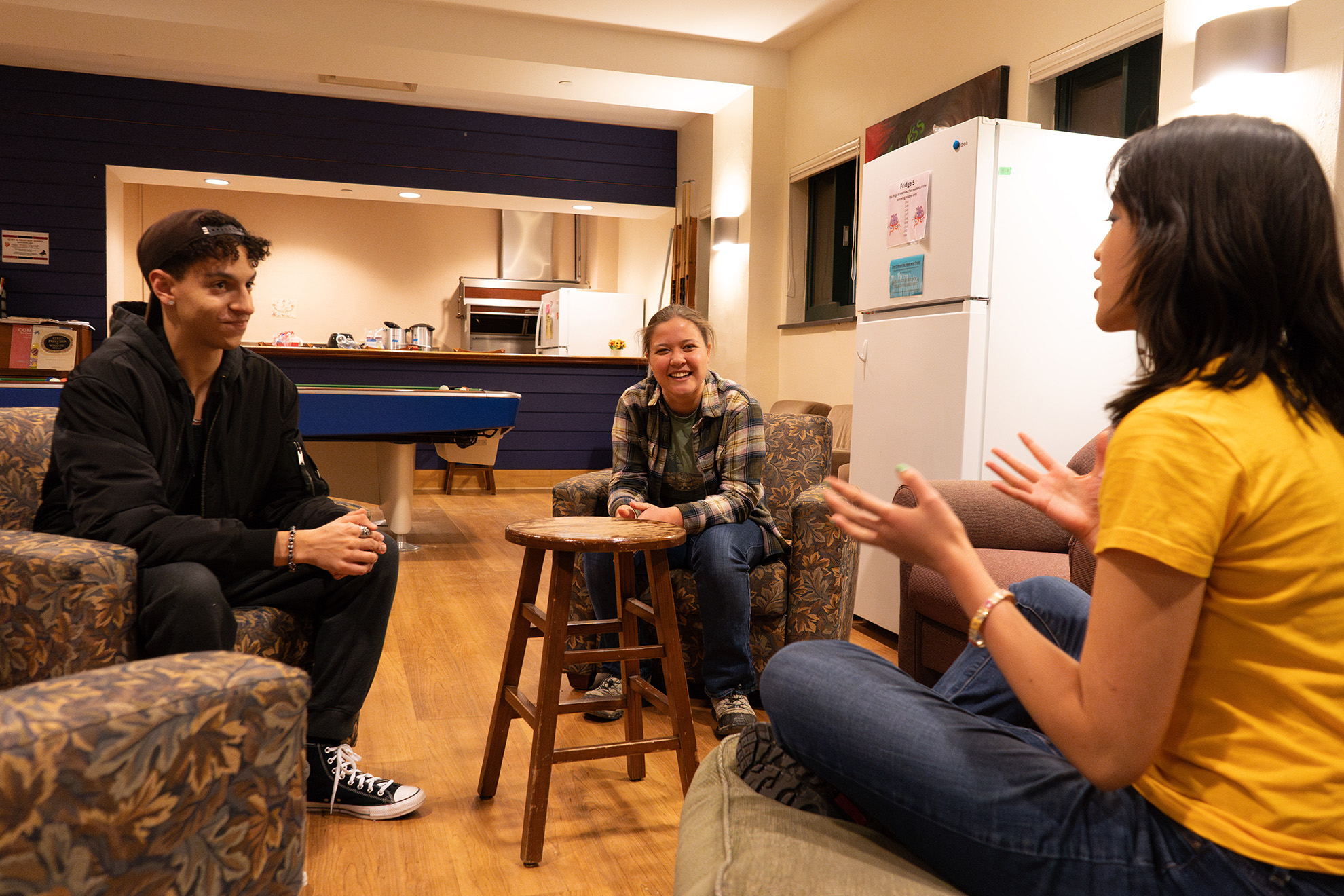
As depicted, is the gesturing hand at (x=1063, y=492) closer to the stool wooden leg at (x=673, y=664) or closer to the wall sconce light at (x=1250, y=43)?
the stool wooden leg at (x=673, y=664)

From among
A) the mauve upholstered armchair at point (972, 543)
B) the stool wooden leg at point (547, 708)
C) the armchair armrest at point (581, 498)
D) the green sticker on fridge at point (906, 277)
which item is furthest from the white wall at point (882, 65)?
the stool wooden leg at point (547, 708)

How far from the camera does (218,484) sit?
72.6 inches

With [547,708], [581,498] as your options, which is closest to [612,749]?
[547,708]

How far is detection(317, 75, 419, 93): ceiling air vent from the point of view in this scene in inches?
248

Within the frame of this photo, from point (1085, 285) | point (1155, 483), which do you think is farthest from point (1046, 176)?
point (1155, 483)

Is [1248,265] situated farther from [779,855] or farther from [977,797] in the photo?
[779,855]

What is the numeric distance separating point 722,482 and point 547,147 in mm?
5480

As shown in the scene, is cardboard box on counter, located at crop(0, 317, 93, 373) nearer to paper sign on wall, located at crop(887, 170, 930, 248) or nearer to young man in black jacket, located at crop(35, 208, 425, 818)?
young man in black jacket, located at crop(35, 208, 425, 818)

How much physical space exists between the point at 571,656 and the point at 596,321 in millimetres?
6173

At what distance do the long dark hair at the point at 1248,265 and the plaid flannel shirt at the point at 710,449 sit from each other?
62.9 inches

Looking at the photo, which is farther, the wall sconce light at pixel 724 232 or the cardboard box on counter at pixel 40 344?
the wall sconce light at pixel 724 232

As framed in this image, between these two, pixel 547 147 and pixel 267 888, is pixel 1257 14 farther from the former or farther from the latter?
pixel 547 147

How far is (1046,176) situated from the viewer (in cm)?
278

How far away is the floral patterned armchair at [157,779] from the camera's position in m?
0.59
